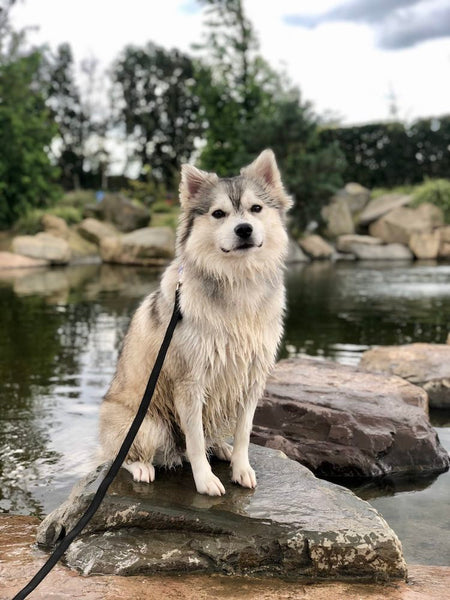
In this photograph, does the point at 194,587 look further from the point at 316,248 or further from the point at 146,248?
the point at 316,248

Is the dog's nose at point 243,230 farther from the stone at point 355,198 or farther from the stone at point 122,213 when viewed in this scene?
the stone at point 355,198

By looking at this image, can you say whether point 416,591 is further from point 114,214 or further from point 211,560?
point 114,214

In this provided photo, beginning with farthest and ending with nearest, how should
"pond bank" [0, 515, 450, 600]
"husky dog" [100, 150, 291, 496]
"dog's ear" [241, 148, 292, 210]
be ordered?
1. "dog's ear" [241, 148, 292, 210]
2. "husky dog" [100, 150, 291, 496]
3. "pond bank" [0, 515, 450, 600]

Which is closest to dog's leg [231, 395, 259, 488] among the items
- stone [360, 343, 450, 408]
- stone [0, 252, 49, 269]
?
stone [360, 343, 450, 408]

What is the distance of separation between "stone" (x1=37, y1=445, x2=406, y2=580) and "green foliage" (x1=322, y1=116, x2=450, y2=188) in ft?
113

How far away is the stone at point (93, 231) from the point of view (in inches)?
1194

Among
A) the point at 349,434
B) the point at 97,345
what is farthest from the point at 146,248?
the point at 349,434

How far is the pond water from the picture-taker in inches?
198

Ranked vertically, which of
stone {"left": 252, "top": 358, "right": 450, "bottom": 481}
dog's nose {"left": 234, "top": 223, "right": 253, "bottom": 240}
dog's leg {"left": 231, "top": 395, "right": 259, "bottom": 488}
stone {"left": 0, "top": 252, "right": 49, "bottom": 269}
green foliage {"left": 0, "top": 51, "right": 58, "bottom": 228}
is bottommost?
stone {"left": 0, "top": 252, "right": 49, "bottom": 269}

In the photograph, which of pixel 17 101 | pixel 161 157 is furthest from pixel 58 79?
pixel 17 101

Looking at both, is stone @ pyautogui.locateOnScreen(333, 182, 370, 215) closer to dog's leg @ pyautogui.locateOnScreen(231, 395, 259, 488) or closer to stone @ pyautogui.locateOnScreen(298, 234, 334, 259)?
stone @ pyautogui.locateOnScreen(298, 234, 334, 259)

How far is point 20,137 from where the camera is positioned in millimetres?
31062

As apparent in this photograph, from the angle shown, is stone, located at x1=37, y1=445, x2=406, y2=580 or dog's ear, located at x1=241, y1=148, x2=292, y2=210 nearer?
stone, located at x1=37, y1=445, x2=406, y2=580

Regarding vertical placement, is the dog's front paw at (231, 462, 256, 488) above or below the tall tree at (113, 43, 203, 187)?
below
